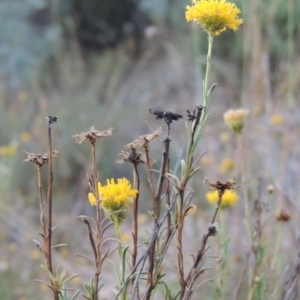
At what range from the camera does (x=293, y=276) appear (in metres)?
0.66

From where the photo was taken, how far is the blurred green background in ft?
5.70

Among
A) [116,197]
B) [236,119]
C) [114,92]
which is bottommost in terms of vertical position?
[116,197]

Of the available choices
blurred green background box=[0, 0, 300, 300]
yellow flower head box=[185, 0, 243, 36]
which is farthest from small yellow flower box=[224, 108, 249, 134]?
blurred green background box=[0, 0, 300, 300]

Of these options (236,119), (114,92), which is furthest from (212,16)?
(114,92)

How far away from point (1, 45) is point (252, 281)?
310 centimetres

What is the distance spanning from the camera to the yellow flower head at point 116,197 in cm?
52

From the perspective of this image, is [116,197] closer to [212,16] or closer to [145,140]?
[145,140]

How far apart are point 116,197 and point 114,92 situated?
332 cm

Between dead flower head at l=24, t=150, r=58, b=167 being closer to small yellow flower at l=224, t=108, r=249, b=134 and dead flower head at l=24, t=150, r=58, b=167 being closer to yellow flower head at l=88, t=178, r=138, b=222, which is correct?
yellow flower head at l=88, t=178, r=138, b=222

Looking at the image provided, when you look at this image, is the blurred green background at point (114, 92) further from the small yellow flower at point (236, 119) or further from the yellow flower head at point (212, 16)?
the yellow flower head at point (212, 16)

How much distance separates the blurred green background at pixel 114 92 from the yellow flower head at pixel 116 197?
0.82 meters

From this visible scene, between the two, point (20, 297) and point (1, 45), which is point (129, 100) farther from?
point (20, 297)

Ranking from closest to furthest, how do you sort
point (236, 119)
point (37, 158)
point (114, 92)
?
1. point (37, 158)
2. point (236, 119)
3. point (114, 92)

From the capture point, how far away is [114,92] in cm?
381
